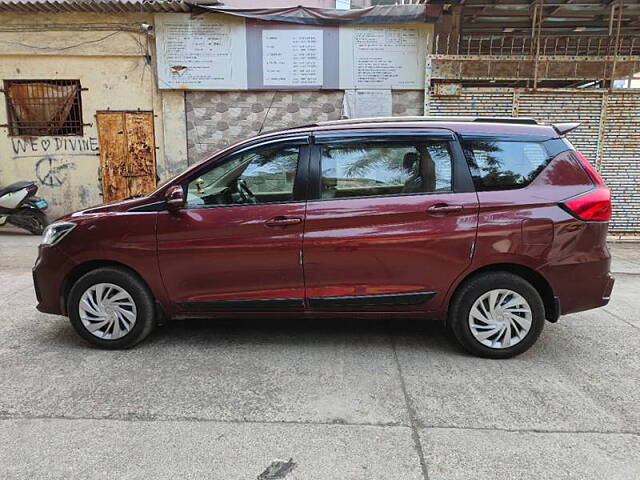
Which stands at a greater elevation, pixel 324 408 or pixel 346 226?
pixel 346 226

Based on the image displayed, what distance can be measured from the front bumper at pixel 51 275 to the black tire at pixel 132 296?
0.13m

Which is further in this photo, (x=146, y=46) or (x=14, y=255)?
(x=146, y=46)

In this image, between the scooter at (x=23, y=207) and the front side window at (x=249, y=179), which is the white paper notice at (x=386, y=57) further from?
the scooter at (x=23, y=207)

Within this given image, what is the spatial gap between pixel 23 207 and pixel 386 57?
24.3ft

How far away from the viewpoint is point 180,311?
3.98m

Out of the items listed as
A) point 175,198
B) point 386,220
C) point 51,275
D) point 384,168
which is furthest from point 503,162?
point 51,275

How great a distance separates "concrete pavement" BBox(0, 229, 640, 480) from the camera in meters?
2.56

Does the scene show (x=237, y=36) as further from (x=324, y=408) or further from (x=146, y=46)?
(x=324, y=408)

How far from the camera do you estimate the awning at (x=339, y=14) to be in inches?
352

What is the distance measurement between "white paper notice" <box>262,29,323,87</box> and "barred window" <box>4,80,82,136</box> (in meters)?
3.83

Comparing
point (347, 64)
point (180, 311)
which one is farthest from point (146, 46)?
point (180, 311)

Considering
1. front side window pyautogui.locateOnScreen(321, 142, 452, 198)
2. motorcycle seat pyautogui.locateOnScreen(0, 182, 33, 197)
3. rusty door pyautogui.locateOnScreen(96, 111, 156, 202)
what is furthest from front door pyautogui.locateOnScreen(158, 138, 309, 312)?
motorcycle seat pyautogui.locateOnScreen(0, 182, 33, 197)

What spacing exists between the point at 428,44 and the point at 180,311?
7472 millimetres

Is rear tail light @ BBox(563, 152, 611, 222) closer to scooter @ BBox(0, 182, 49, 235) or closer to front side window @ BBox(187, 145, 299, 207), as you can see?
front side window @ BBox(187, 145, 299, 207)
